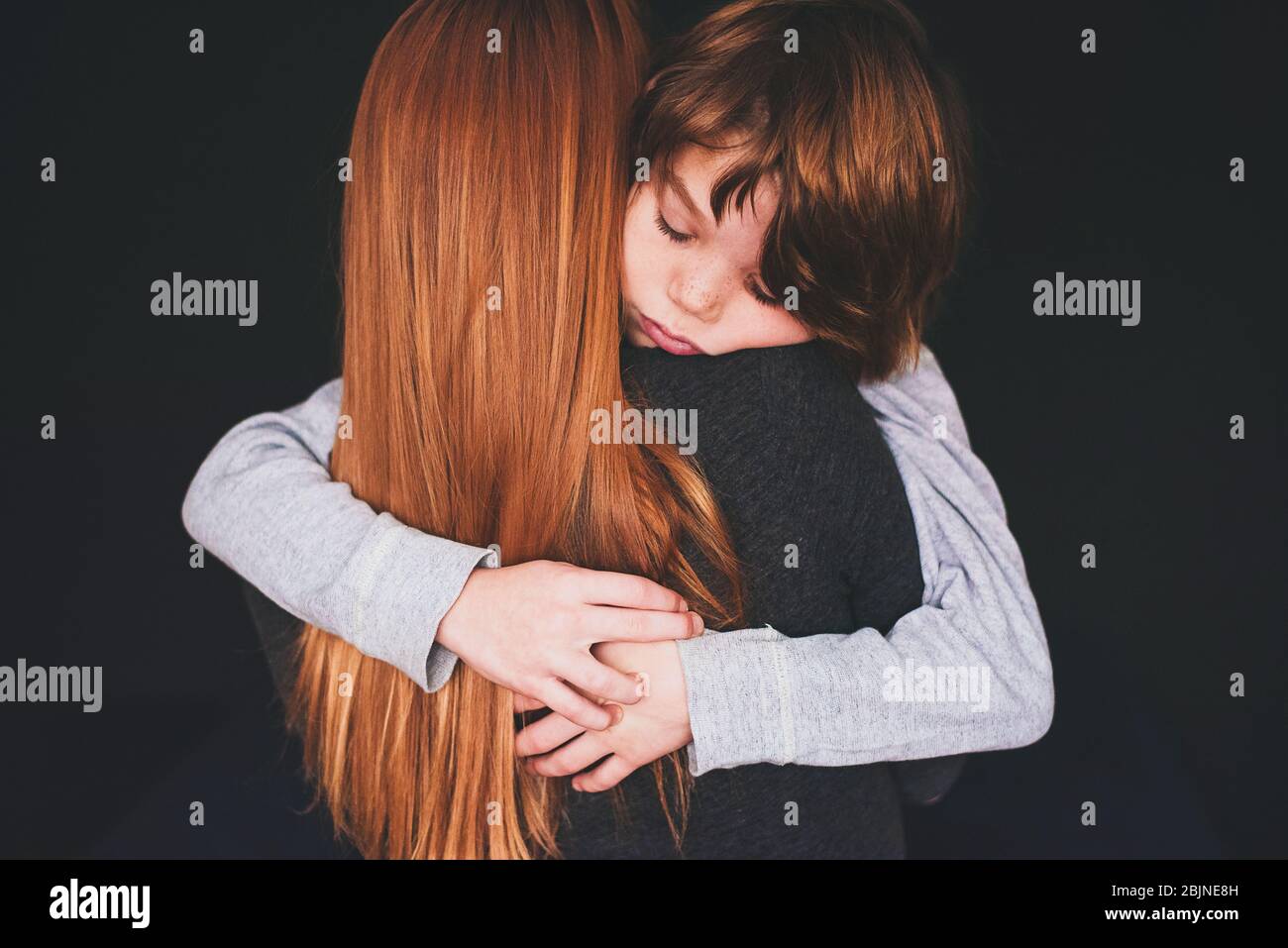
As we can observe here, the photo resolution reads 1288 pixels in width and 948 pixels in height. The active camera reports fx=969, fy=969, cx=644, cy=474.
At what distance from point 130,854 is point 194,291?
70 cm

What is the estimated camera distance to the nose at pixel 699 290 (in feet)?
3.19

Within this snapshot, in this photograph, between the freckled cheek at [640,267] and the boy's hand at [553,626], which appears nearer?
the boy's hand at [553,626]

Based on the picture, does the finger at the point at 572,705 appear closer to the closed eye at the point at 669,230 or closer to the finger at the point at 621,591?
the finger at the point at 621,591

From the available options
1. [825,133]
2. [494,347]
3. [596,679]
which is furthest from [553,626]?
[825,133]

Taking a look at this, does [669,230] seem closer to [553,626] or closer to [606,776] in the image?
[553,626]

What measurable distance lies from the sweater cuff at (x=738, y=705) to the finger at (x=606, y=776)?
3.1 inches

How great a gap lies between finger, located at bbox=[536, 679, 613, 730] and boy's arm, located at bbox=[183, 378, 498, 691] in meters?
0.10

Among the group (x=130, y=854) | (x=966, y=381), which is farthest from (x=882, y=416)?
(x=130, y=854)

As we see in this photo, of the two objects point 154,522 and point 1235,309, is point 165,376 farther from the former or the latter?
point 1235,309

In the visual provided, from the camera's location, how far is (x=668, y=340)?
1005 mm

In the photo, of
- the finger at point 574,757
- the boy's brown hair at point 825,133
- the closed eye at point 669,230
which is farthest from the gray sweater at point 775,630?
the closed eye at point 669,230

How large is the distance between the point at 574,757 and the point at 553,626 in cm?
16

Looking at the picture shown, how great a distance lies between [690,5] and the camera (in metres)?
1.25
